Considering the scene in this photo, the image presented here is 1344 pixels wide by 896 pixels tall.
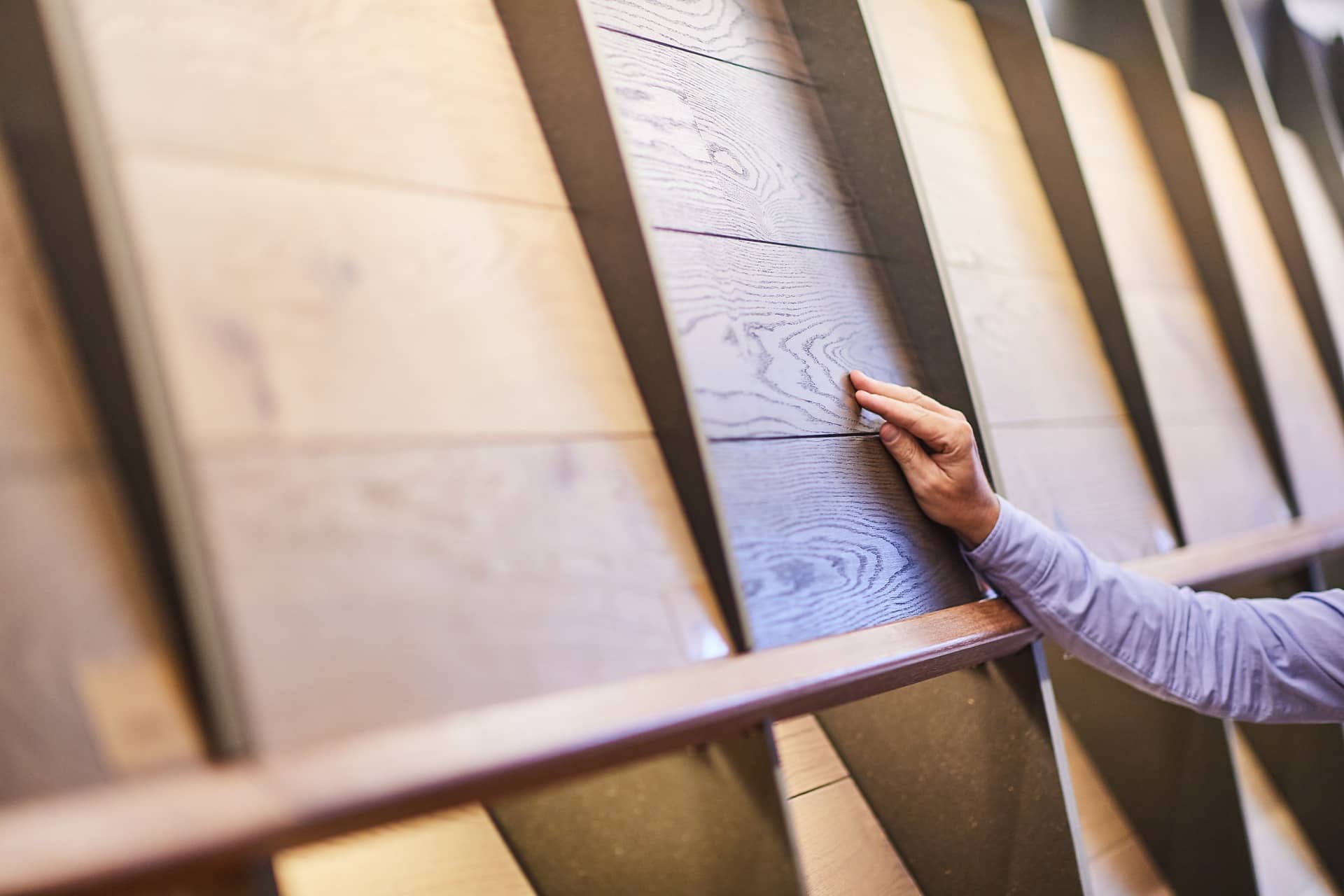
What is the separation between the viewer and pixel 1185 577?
175cm

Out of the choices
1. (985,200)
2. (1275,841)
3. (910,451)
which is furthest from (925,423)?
(1275,841)

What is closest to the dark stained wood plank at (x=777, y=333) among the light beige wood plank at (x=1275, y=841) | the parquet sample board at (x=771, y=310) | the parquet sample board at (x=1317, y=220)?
the parquet sample board at (x=771, y=310)

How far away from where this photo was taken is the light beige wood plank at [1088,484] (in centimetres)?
167

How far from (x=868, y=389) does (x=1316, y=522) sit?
131cm

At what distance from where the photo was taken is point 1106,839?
193cm

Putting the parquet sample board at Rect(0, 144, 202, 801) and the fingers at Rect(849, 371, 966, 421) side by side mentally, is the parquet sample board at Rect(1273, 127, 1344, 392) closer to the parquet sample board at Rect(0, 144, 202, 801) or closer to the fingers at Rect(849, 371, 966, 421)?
the fingers at Rect(849, 371, 966, 421)

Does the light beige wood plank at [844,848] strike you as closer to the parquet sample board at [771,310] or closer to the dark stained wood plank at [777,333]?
the parquet sample board at [771,310]

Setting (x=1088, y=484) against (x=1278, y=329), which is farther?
(x=1278, y=329)

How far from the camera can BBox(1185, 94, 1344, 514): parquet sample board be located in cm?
231

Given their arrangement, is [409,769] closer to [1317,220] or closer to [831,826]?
[831,826]

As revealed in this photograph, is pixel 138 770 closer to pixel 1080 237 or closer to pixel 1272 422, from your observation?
pixel 1080 237

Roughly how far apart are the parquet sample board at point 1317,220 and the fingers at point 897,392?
1.66 meters

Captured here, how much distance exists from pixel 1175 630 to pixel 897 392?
1.61 feet

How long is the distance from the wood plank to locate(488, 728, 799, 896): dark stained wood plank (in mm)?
560
